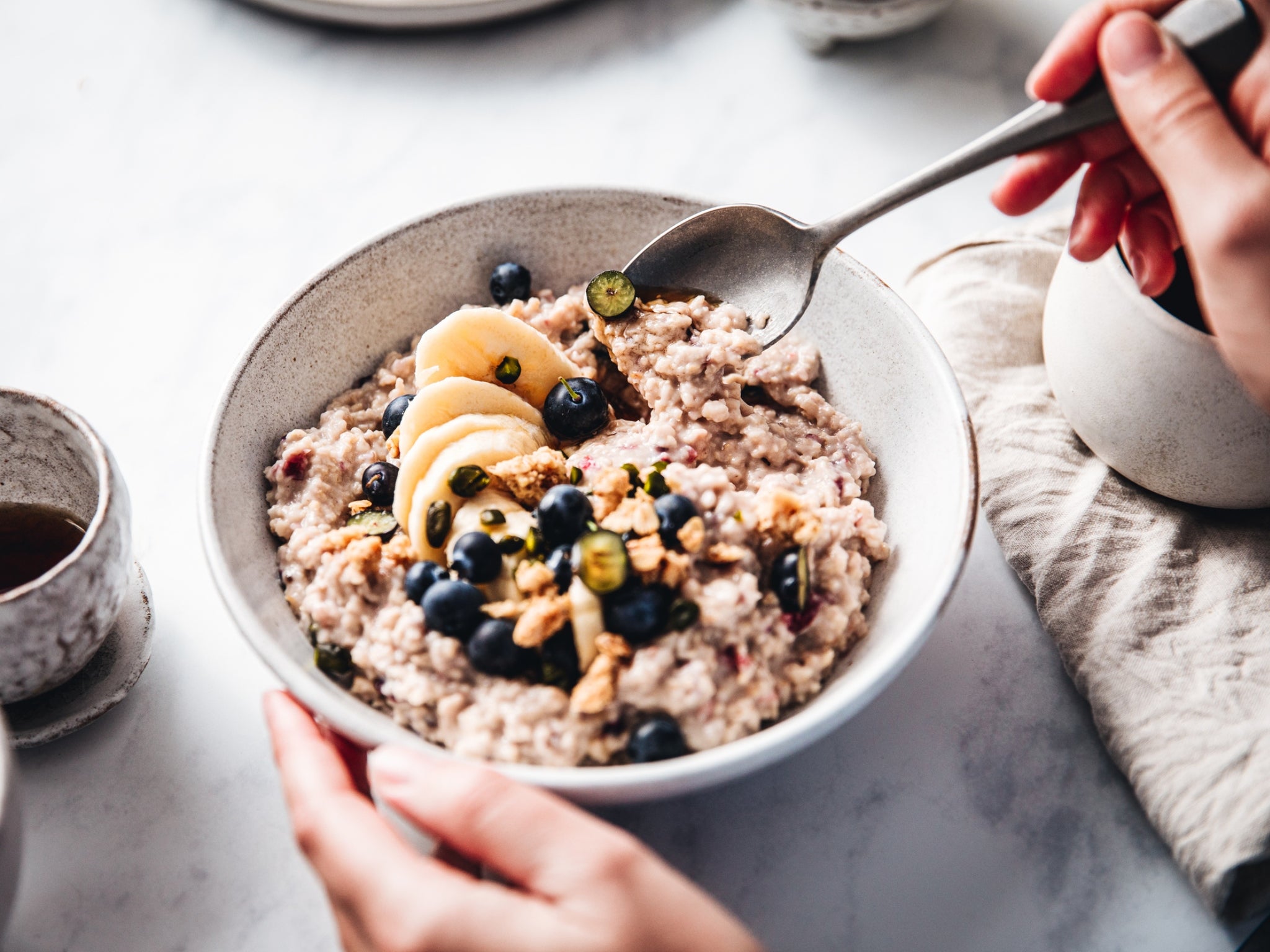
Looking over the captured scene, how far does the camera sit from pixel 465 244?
57.6 inches

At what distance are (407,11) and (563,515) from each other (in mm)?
1432

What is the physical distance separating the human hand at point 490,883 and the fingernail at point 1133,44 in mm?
956

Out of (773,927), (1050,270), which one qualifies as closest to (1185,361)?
(1050,270)

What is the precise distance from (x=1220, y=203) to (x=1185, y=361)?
0.94ft

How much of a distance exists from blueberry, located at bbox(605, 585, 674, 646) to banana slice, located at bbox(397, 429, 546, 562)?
0.84ft

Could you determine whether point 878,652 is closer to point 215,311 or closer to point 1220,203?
point 1220,203

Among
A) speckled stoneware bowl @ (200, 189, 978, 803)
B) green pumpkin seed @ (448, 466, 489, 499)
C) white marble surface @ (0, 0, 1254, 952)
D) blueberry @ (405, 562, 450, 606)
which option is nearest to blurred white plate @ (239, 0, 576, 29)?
white marble surface @ (0, 0, 1254, 952)

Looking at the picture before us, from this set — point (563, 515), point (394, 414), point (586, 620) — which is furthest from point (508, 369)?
point (586, 620)

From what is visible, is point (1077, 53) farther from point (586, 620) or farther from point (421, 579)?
point (421, 579)

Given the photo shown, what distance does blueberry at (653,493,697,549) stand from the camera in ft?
3.65

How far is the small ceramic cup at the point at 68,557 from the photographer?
1071mm

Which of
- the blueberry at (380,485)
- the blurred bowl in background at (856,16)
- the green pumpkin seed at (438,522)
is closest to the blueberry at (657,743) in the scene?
the green pumpkin seed at (438,522)

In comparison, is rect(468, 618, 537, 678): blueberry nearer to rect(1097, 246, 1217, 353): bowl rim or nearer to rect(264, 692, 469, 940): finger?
rect(264, 692, 469, 940): finger

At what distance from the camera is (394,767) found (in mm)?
952
